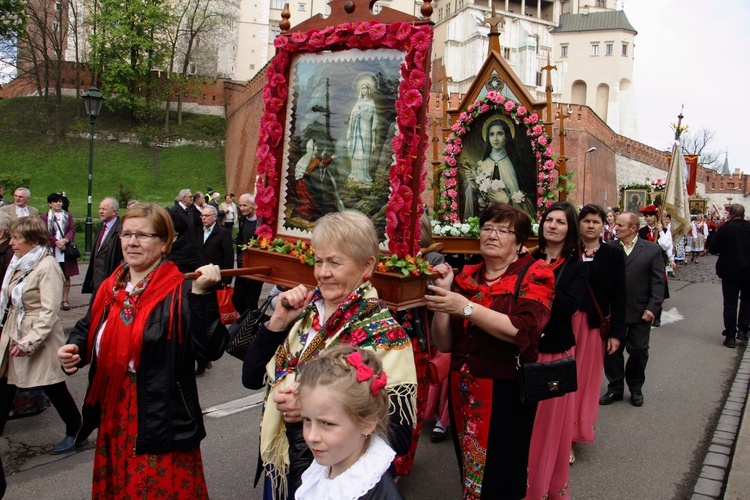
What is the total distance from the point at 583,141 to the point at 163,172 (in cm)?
2985

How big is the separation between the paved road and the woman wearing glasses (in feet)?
4.06

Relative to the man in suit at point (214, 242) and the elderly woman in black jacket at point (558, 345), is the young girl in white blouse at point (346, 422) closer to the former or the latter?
the elderly woman in black jacket at point (558, 345)

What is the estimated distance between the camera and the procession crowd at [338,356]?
2.09m

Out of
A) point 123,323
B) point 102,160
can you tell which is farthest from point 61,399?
point 102,160

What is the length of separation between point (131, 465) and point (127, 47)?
4670 centimetres

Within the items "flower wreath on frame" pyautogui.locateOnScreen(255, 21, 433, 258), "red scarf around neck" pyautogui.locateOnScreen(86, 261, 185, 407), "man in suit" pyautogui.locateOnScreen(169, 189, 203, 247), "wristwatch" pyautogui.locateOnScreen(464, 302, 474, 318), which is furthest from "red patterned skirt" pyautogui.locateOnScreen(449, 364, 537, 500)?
"man in suit" pyautogui.locateOnScreen(169, 189, 203, 247)

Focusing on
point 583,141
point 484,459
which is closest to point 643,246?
point 484,459

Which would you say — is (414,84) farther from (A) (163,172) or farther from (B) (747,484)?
(A) (163,172)

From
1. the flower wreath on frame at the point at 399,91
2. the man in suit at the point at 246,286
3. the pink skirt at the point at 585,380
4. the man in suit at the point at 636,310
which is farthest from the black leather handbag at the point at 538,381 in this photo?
the man in suit at the point at 246,286

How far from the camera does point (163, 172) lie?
130ft

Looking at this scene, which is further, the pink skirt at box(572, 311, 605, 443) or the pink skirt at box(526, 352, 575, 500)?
the pink skirt at box(572, 311, 605, 443)

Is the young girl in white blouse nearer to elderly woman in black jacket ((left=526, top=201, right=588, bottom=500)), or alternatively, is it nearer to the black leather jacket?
the black leather jacket

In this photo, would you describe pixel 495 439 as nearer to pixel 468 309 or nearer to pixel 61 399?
pixel 468 309

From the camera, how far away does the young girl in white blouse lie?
1.93m
